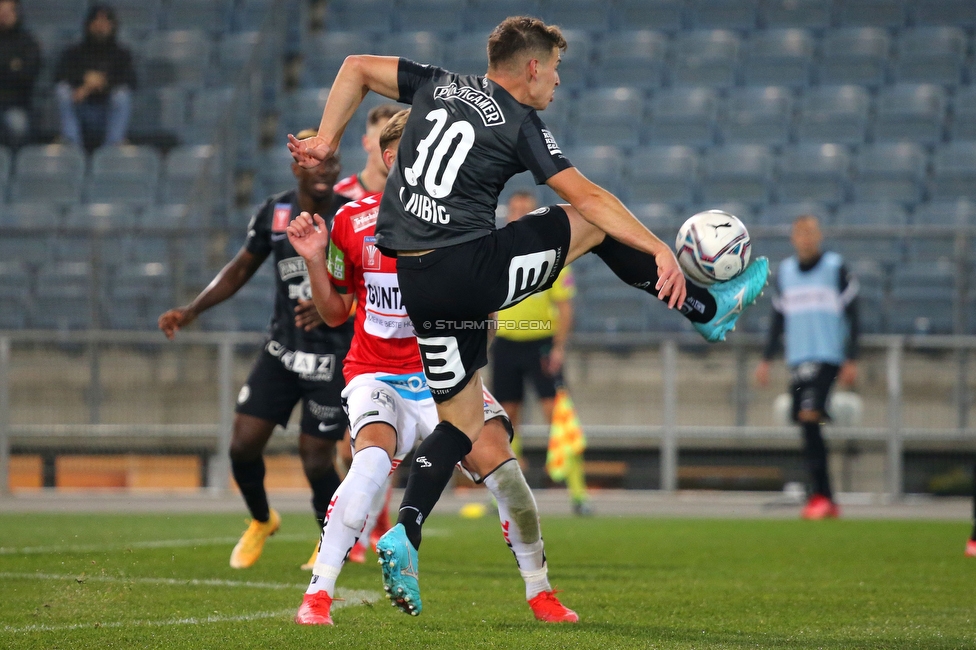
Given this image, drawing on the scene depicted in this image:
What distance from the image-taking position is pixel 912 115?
49.7 ft

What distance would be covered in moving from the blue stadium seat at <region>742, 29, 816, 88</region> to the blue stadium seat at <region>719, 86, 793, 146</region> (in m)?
0.38

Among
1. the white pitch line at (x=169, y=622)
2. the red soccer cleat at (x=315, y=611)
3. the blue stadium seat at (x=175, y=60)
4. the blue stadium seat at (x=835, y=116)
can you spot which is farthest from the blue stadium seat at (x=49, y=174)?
the red soccer cleat at (x=315, y=611)

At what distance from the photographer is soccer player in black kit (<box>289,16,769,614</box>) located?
13.3 feet

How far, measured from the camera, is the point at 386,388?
16.3 ft

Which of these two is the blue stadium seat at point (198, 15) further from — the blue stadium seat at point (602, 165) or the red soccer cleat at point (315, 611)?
the red soccer cleat at point (315, 611)

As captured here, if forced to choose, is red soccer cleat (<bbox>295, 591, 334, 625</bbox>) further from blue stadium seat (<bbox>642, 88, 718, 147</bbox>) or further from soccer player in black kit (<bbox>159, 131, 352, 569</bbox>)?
blue stadium seat (<bbox>642, 88, 718, 147</bbox>)

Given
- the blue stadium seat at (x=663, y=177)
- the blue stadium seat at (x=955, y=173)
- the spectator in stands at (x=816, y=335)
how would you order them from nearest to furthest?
the spectator in stands at (x=816, y=335), the blue stadium seat at (x=955, y=173), the blue stadium seat at (x=663, y=177)

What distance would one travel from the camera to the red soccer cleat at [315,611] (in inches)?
170

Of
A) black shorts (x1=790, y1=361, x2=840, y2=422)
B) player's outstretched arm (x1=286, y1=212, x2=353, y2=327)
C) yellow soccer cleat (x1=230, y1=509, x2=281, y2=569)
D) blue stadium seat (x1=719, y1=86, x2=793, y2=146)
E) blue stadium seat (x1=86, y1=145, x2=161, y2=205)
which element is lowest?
yellow soccer cleat (x1=230, y1=509, x2=281, y2=569)

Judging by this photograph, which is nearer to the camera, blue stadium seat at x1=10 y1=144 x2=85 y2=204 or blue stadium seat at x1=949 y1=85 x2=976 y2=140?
blue stadium seat at x1=949 y1=85 x2=976 y2=140

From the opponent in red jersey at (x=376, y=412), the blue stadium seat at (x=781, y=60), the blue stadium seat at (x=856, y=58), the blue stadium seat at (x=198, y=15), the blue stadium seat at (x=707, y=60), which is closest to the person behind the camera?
the opponent in red jersey at (x=376, y=412)

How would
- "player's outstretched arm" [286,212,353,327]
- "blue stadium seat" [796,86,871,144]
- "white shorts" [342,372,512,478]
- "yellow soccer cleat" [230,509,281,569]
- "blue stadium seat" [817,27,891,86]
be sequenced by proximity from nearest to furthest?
"player's outstretched arm" [286,212,353,327] < "white shorts" [342,372,512,478] < "yellow soccer cleat" [230,509,281,569] < "blue stadium seat" [796,86,871,144] < "blue stadium seat" [817,27,891,86]

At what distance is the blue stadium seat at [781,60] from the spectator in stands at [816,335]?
19.8ft

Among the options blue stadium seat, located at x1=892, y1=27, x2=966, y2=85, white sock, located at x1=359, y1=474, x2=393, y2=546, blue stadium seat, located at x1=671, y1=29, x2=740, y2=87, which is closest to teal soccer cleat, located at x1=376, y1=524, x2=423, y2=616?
white sock, located at x1=359, y1=474, x2=393, y2=546
